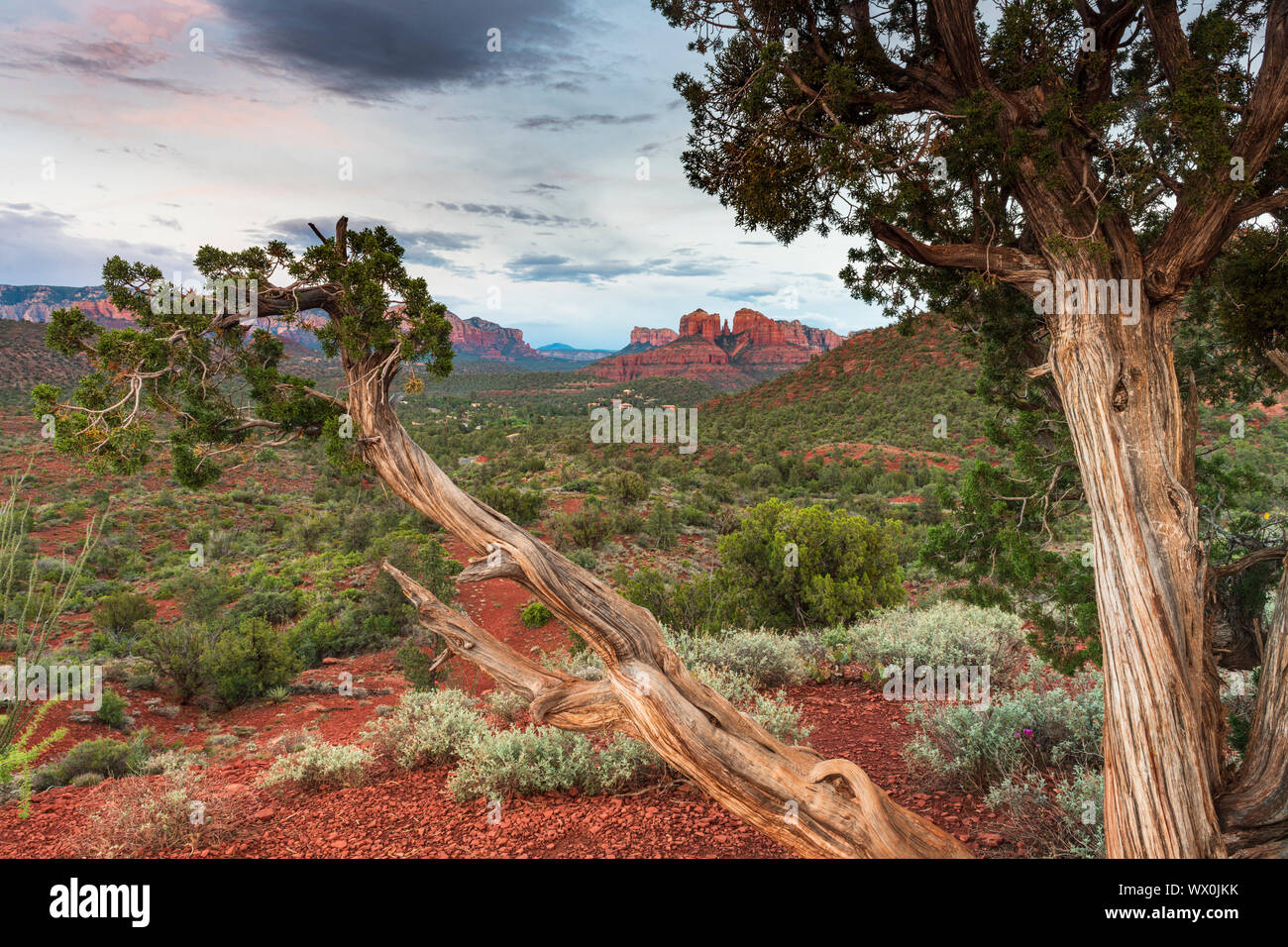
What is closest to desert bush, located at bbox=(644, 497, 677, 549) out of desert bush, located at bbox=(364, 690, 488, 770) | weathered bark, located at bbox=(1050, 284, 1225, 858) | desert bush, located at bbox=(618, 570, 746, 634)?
desert bush, located at bbox=(618, 570, 746, 634)

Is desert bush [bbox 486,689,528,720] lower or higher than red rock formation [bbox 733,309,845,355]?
lower

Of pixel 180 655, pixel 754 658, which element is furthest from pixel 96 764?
pixel 754 658

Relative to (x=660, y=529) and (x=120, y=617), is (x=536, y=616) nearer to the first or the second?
(x=660, y=529)

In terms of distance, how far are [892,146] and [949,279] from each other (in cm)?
160

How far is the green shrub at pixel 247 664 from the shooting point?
361 inches

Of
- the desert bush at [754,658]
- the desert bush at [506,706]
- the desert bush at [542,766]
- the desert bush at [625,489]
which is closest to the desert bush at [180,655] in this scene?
the desert bush at [506,706]

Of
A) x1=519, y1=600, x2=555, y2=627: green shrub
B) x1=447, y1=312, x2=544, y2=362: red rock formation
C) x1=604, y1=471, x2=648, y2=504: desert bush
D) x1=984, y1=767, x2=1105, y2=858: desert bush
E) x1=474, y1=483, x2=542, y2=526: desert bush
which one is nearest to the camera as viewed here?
x1=984, y1=767, x2=1105, y2=858: desert bush

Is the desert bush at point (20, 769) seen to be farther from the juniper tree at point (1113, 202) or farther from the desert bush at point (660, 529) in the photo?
the desert bush at point (660, 529)

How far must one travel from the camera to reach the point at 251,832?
169 inches

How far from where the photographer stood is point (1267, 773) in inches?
119

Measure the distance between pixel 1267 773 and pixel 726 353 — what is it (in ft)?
358

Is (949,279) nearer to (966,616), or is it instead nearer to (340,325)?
(340,325)

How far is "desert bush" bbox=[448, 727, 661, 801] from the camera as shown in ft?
15.0

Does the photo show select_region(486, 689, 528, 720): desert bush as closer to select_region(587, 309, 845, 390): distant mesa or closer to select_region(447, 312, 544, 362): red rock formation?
select_region(587, 309, 845, 390): distant mesa
